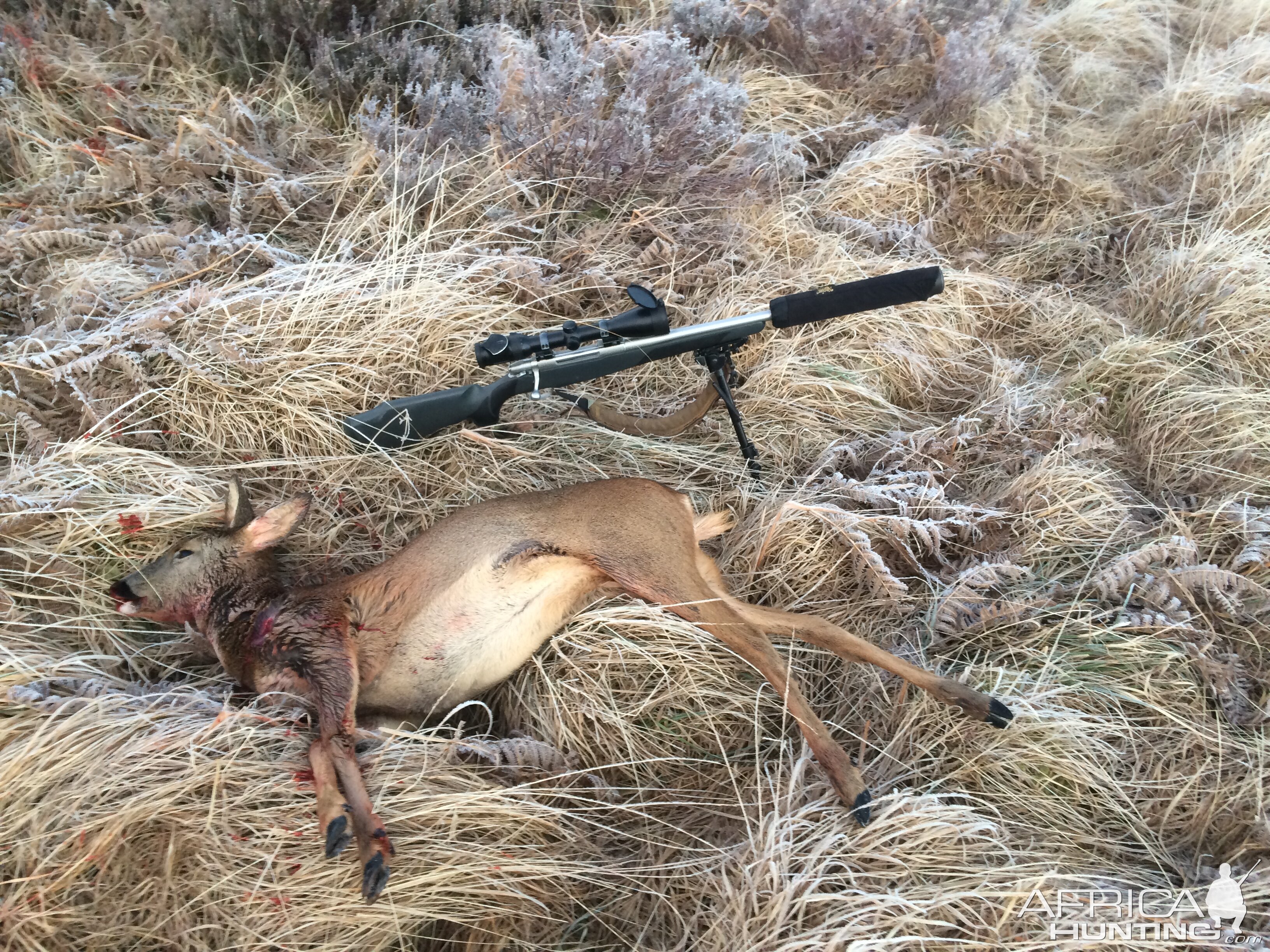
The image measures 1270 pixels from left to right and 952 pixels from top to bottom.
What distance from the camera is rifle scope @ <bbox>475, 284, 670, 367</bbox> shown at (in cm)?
287

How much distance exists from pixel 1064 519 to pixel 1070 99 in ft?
13.1

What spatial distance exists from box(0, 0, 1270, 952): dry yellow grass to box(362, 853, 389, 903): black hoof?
8 centimetres

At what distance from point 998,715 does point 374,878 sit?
6.34ft

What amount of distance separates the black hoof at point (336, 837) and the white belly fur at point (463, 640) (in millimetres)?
460

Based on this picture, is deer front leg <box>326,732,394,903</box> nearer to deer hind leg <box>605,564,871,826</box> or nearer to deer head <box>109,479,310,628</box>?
deer head <box>109,479,310,628</box>

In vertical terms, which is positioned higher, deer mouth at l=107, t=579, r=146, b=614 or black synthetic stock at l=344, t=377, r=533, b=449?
black synthetic stock at l=344, t=377, r=533, b=449

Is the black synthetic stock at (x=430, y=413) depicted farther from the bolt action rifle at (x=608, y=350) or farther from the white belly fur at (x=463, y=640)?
the white belly fur at (x=463, y=640)

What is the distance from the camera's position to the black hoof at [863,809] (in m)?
2.34

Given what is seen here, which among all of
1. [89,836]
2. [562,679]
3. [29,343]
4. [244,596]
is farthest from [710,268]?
[89,836]

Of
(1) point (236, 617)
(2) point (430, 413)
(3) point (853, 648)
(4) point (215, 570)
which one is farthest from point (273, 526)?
(3) point (853, 648)

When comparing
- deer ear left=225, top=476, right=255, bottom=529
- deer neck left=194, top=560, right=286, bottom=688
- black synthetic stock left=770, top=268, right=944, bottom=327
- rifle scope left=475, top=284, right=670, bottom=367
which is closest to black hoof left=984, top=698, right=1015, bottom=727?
black synthetic stock left=770, top=268, right=944, bottom=327

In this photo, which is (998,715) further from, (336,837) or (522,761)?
(336,837)

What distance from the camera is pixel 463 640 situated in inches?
102

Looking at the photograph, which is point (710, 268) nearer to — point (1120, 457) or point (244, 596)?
point (1120, 457)
